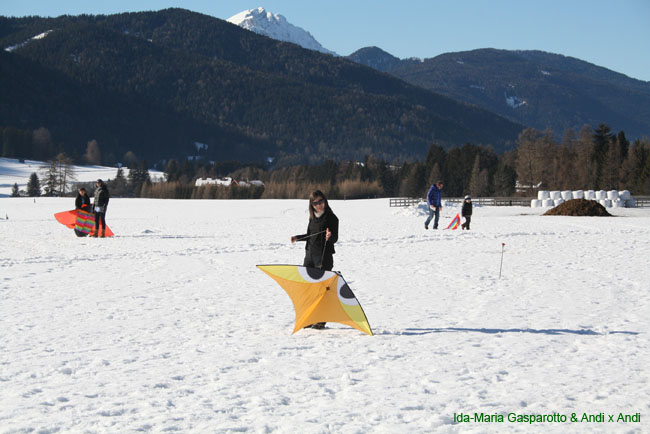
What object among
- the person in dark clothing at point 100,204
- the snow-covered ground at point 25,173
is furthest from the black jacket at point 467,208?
the snow-covered ground at point 25,173

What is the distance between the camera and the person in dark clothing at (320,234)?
865 cm

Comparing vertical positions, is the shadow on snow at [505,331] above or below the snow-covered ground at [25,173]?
below

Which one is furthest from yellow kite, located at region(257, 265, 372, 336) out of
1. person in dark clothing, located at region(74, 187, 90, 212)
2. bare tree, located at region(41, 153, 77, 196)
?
bare tree, located at region(41, 153, 77, 196)

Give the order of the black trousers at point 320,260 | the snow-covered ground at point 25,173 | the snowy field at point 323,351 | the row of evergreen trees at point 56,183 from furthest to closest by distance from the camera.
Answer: the snow-covered ground at point 25,173 < the row of evergreen trees at point 56,183 < the black trousers at point 320,260 < the snowy field at point 323,351

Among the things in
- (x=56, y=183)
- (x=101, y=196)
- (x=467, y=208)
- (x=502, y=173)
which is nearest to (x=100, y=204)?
(x=101, y=196)

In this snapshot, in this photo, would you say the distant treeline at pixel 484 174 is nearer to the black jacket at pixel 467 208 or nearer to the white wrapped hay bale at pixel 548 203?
the white wrapped hay bale at pixel 548 203

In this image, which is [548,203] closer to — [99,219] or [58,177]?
[99,219]

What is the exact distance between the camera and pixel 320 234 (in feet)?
28.8

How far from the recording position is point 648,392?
599 cm

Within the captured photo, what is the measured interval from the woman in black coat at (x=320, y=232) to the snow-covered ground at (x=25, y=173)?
138 m

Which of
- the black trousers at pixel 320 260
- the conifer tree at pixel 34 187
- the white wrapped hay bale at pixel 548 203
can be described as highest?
the white wrapped hay bale at pixel 548 203

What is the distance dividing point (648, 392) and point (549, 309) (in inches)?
159

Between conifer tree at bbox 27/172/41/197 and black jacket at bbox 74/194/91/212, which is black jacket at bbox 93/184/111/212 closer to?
black jacket at bbox 74/194/91/212

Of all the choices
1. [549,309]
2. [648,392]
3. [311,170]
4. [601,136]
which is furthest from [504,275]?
[311,170]
